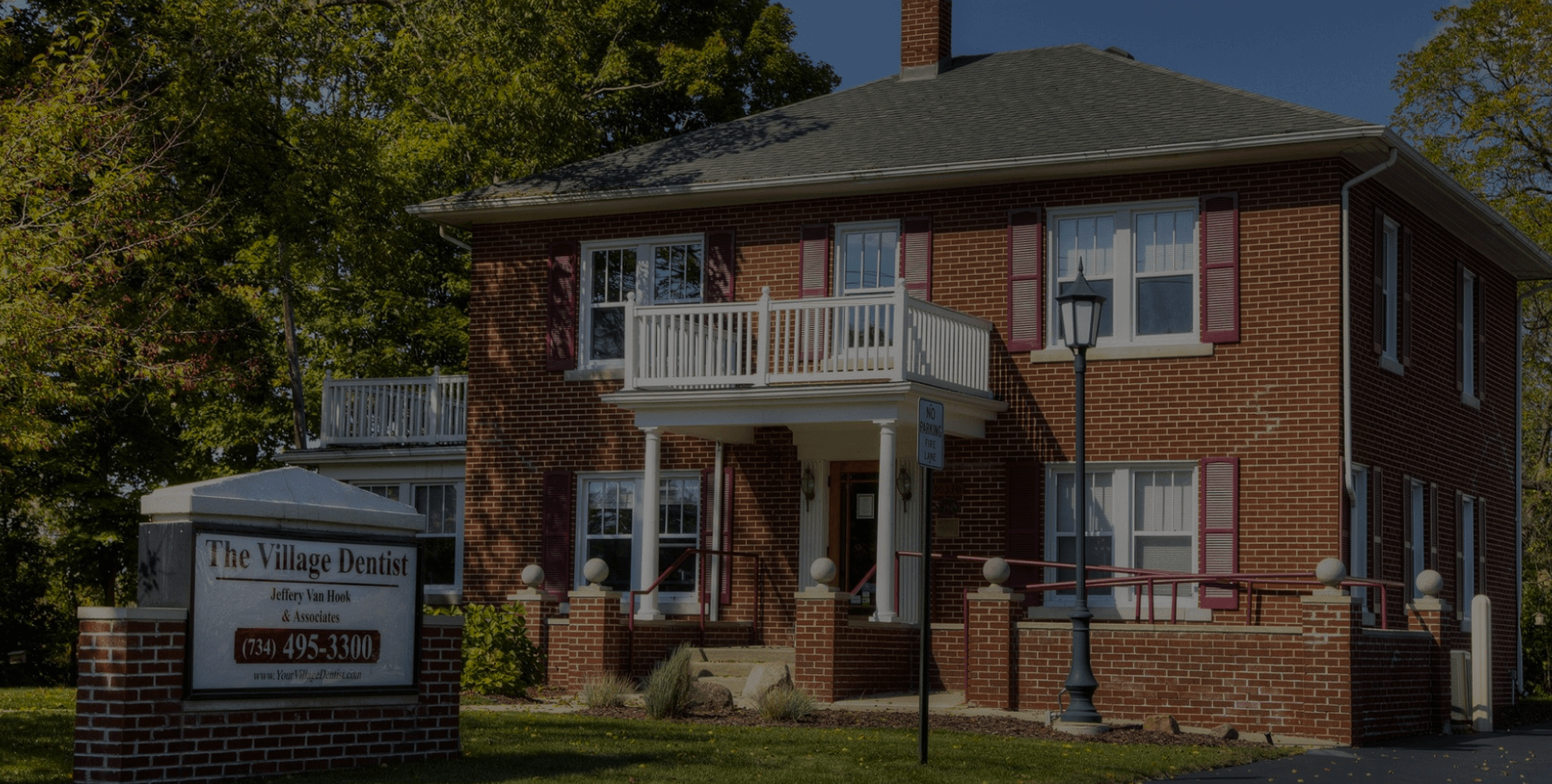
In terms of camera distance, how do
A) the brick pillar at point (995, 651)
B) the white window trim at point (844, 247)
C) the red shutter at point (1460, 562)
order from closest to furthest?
the brick pillar at point (995, 651), the white window trim at point (844, 247), the red shutter at point (1460, 562)

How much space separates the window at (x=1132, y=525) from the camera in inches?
759

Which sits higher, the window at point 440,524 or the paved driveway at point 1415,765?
the window at point 440,524

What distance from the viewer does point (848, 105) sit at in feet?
78.0

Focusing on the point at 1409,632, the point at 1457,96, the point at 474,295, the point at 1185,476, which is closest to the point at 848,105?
the point at 474,295

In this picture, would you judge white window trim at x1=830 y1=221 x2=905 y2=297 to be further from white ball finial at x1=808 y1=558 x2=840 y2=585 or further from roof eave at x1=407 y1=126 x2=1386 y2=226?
white ball finial at x1=808 y1=558 x2=840 y2=585

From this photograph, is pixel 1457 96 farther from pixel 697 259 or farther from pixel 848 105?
pixel 697 259

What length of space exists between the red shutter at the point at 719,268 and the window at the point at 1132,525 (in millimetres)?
4758

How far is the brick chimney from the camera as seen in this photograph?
2448cm

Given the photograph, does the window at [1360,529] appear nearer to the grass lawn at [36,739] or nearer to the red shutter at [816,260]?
the red shutter at [816,260]

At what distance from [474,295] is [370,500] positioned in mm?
12152

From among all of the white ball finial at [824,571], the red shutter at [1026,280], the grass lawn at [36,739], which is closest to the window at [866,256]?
the red shutter at [1026,280]

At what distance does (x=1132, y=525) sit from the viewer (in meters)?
19.5

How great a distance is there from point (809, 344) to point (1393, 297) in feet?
22.5

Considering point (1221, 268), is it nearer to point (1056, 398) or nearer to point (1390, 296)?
point (1056, 398)
